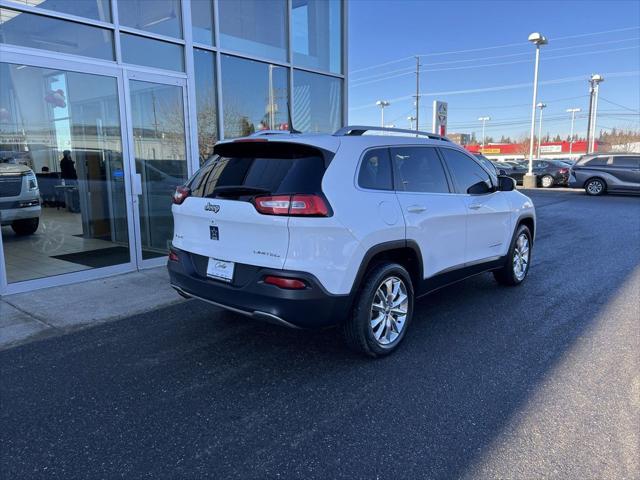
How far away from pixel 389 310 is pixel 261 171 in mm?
1559

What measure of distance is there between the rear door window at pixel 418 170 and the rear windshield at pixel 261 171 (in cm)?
89

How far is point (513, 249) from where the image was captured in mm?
5828

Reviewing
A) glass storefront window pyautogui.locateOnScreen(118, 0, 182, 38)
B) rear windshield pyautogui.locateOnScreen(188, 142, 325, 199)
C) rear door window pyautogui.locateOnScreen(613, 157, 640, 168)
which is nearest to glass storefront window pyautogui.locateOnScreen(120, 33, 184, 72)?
glass storefront window pyautogui.locateOnScreen(118, 0, 182, 38)

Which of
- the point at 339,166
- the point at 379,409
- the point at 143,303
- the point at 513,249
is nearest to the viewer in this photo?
the point at 379,409

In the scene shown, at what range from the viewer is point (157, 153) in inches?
289

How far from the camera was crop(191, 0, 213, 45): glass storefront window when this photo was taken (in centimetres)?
761

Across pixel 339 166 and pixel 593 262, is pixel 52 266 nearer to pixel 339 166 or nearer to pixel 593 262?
pixel 339 166

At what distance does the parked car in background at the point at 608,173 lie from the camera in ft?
63.1

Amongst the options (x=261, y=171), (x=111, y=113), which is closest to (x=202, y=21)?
(x=111, y=113)

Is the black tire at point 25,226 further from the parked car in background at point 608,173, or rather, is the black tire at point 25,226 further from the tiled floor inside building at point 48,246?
the parked car in background at point 608,173

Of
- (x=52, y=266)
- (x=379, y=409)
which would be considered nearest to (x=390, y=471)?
(x=379, y=409)

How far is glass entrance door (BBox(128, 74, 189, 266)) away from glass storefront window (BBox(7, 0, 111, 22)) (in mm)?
815

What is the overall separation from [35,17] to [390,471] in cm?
627

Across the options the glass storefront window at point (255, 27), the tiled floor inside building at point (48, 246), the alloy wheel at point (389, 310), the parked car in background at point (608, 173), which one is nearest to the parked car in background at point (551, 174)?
the parked car in background at point (608, 173)
